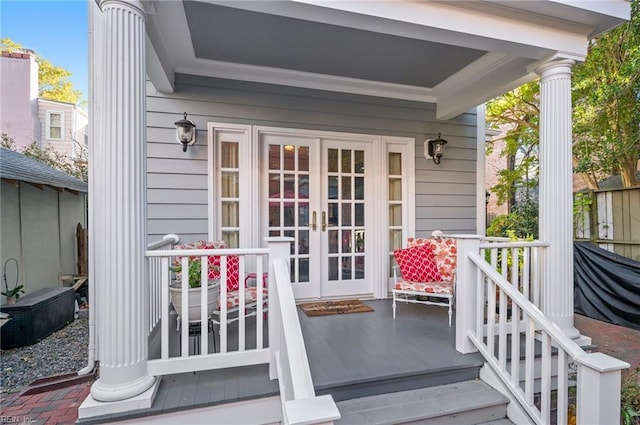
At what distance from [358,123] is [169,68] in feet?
7.22

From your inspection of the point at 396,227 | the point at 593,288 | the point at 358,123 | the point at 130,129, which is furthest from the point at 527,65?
the point at 130,129

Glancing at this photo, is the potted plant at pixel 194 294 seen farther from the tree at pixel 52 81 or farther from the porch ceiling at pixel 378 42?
the tree at pixel 52 81

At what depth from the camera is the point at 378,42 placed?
3080 millimetres

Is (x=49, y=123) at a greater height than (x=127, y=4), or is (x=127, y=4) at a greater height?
(x=49, y=123)

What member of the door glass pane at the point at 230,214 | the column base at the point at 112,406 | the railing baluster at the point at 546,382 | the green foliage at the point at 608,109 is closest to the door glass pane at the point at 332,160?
the door glass pane at the point at 230,214

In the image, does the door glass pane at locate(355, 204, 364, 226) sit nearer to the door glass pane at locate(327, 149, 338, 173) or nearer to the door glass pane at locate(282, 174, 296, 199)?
the door glass pane at locate(327, 149, 338, 173)

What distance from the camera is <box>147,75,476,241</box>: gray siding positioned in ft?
11.3

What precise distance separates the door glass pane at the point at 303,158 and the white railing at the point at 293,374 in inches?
79.9

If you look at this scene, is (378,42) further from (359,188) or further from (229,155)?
(229,155)

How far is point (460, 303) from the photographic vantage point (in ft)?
8.37

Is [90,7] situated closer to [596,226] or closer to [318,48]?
[318,48]

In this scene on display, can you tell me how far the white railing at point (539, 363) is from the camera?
63.1 inches

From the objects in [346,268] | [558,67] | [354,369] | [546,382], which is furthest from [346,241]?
[558,67]

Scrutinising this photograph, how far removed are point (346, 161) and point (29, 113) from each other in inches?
425
